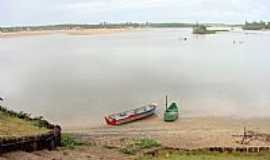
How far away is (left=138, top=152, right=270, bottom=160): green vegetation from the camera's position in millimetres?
18355

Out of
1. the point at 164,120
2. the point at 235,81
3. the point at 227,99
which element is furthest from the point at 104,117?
the point at 235,81

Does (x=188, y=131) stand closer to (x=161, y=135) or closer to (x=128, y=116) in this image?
(x=161, y=135)

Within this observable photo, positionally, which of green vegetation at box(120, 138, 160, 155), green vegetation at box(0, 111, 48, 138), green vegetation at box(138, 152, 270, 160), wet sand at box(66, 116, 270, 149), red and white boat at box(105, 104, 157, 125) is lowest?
wet sand at box(66, 116, 270, 149)

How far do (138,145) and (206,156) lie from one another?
3.75 metres

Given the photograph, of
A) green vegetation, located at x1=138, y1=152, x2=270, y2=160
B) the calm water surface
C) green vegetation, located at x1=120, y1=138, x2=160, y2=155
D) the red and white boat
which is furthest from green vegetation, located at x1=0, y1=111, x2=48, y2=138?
the calm water surface

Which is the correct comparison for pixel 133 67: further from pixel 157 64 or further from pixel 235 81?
pixel 235 81

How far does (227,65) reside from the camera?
64.1 m

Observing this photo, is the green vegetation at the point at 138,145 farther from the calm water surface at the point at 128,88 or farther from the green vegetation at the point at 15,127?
the calm water surface at the point at 128,88

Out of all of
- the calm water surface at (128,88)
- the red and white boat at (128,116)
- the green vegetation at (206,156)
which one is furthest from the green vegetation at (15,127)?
the calm water surface at (128,88)

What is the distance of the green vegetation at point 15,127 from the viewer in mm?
17509

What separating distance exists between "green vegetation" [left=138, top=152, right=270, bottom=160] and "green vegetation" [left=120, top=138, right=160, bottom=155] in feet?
4.91

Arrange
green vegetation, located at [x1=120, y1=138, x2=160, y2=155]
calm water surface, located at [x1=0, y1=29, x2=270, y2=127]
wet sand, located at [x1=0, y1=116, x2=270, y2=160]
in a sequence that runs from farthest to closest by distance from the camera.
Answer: calm water surface, located at [x1=0, y1=29, x2=270, y2=127] < green vegetation, located at [x1=120, y1=138, x2=160, y2=155] < wet sand, located at [x1=0, y1=116, x2=270, y2=160]

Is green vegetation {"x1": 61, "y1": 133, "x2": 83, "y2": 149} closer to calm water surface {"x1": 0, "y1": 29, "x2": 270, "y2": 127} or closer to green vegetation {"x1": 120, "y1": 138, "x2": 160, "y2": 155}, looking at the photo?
green vegetation {"x1": 120, "y1": 138, "x2": 160, "y2": 155}

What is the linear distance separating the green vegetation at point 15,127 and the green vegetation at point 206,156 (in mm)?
4569
